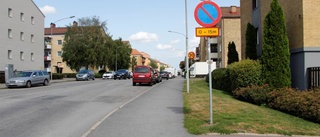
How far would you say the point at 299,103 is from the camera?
10391mm

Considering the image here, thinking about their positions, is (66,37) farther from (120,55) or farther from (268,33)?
(268,33)

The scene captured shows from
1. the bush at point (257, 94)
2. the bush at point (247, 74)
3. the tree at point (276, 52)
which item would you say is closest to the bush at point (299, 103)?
the bush at point (257, 94)

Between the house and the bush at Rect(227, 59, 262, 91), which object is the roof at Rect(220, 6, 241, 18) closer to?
the house

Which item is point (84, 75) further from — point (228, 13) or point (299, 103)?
point (299, 103)

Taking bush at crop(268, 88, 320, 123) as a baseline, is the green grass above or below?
below

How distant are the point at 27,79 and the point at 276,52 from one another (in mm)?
21081

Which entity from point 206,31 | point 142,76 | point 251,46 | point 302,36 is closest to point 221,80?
point 251,46

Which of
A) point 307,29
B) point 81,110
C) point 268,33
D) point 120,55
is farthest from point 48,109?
point 120,55

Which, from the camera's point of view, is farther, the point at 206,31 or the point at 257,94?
the point at 257,94

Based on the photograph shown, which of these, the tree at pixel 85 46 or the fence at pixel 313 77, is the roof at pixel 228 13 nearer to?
the tree at pixel 85 46

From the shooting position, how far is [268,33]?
1492 cm

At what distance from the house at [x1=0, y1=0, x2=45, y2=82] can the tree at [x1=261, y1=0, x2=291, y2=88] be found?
33038 millimetres

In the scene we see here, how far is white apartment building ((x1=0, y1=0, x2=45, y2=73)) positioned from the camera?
133ft

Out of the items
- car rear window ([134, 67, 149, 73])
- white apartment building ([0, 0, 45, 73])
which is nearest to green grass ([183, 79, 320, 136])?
car rear window ([134, 67, 149, 73])
